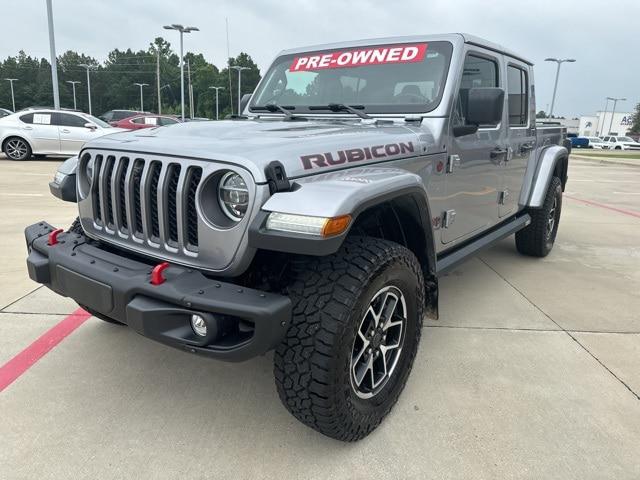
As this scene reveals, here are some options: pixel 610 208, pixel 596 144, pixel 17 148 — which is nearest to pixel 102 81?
pixel 596 144

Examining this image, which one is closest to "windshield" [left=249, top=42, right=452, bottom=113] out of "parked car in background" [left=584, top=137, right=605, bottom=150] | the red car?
the red car

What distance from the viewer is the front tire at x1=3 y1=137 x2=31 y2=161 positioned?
504 inches

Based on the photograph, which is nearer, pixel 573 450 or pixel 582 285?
pixel 573 450

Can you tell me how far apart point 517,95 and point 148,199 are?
3.36 metres

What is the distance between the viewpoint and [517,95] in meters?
4.20

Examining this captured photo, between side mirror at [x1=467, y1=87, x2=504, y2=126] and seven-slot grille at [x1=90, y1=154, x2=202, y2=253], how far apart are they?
1.69 meters

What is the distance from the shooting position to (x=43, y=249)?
2.38m

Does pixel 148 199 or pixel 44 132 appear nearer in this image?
pixel 148 199

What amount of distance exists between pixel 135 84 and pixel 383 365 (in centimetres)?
9592

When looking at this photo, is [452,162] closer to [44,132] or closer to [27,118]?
[44,132]

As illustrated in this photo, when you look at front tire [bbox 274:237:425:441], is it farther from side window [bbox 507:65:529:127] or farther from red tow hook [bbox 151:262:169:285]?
side window [bbox 507:65:529:127]

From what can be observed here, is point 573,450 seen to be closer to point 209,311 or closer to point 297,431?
point 297,431

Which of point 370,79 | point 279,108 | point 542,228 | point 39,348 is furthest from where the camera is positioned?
point 542,228

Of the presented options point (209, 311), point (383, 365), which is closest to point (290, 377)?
point (209, 311)
